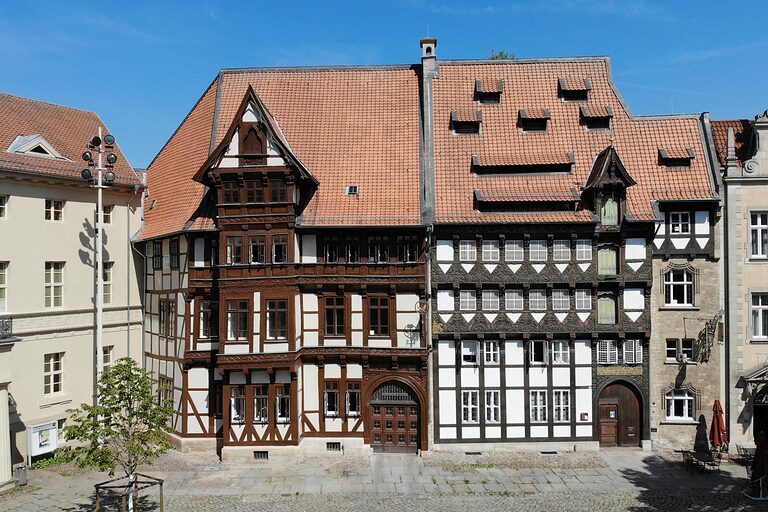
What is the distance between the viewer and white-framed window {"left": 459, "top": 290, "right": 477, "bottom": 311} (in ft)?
84.4

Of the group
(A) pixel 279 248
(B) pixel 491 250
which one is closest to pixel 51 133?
(A) pixel 279 248

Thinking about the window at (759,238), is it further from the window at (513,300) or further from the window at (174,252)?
the window at (174,252)

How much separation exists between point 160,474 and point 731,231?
2510cm

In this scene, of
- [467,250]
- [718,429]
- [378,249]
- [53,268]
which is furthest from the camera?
[53,268]

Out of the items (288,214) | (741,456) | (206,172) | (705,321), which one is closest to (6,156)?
(206,172)

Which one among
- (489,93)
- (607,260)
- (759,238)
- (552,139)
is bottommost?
(607,260)

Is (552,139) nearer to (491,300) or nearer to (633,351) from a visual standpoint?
(491,300)

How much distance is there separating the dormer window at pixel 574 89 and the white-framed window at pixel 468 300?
35.2 feet

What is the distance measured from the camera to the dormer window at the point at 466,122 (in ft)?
91.4

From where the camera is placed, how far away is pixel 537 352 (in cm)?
2594

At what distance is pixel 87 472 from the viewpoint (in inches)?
915

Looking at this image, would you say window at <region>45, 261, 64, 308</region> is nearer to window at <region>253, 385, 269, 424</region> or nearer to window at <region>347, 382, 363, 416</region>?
window at <region>253, 385, 269, 424</region>

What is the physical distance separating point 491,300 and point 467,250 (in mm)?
2361

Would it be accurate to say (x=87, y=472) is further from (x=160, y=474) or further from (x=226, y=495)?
(x=226, y=495)
